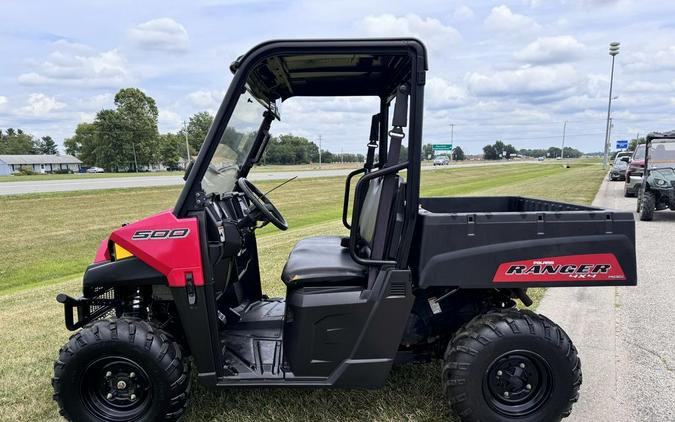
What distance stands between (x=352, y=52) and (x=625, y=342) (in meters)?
3.41

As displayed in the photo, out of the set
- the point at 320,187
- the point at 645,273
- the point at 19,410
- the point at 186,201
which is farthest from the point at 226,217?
the point at 320,187

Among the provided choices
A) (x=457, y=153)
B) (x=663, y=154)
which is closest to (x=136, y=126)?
(x=457, y=153)

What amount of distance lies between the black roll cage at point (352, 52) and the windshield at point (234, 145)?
96 millimetres

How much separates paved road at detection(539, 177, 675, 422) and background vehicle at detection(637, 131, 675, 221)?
4304 mm

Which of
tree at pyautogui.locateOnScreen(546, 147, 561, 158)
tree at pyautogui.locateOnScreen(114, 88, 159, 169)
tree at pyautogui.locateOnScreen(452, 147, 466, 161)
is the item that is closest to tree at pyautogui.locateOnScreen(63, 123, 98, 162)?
tree at pyautogui.locateOnScreen(114, 88, 159, 169)

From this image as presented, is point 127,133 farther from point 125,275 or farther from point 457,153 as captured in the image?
point 125,275

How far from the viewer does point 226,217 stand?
3.13 m

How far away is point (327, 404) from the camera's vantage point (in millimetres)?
3062

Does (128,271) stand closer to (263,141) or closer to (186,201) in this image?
(186,201)

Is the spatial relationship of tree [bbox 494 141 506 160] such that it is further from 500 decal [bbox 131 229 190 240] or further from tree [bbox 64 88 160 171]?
500 decal [bbox 131 229 190 240]

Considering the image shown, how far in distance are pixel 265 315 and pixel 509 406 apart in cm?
176

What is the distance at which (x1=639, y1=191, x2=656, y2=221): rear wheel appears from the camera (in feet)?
34.7

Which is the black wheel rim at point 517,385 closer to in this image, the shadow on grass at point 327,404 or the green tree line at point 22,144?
the shadow on grass at point 327,404

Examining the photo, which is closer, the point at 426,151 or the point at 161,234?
the point at 161,234
